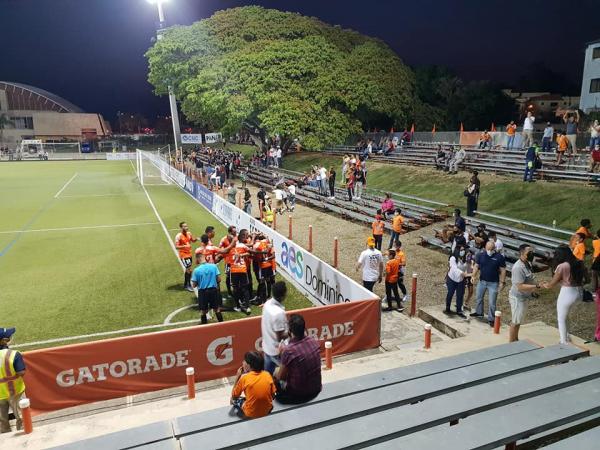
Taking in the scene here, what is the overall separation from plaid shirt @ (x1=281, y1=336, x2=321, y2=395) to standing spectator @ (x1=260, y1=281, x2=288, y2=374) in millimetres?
1233

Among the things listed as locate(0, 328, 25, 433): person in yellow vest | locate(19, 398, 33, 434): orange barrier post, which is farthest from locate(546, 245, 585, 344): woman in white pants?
locate(0, 328, 25, 433): person in yellow vest

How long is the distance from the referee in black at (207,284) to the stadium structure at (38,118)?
10715 cm

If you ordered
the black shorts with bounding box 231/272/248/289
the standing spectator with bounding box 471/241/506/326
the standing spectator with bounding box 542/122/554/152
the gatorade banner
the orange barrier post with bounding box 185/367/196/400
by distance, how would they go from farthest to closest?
the standing spectator with bounding box 542/122/554/152 < the black shorts with bounding box 231/272/248/289 < the standing spectator with bounding box 471/241/506/326 < the gatorade banner < the orange barrier post with bounding box 185/367/196/400

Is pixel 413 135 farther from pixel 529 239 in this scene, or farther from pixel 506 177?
pixel 529 239

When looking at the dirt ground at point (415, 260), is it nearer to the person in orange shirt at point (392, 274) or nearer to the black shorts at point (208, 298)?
the person in orange shirt at point (392, 274)

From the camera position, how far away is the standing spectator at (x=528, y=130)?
78.5 ft

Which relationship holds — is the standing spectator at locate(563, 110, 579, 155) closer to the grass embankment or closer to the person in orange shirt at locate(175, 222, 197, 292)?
the grass embankment

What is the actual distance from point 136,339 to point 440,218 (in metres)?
15.5

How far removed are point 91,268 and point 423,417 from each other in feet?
45.5

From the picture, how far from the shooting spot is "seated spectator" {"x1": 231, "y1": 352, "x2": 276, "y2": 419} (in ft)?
16.5

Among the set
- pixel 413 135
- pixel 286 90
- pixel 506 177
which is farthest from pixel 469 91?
pixel 506 177

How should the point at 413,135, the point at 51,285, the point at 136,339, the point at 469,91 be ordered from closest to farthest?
1. the point at 136,339
2. the point at 51,285
3. the point at 413,135
4. the point at 469,91

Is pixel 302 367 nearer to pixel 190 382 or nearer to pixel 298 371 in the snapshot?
pixel 298 371

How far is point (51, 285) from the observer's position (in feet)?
44.9
